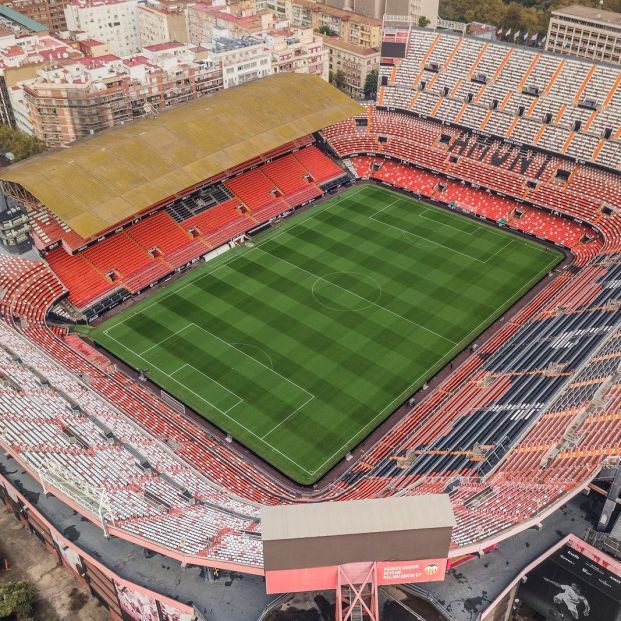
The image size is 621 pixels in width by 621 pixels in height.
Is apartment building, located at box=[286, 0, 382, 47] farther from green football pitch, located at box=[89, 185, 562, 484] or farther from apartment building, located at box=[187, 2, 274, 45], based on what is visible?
green football pitch, located at box=[89, 185, 562, 484]

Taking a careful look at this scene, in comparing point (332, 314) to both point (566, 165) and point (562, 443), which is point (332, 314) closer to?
point (562, 443)

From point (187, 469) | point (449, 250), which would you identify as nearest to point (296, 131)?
point (449, 250)

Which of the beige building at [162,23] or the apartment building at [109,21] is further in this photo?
the apartment building at [109,21]

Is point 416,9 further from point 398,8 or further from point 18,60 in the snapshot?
point 18,60

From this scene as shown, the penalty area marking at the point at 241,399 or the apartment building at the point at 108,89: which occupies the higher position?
the apartment building at the point at 108,89

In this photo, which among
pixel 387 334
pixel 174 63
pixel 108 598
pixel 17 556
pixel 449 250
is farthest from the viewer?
pixel 174 63

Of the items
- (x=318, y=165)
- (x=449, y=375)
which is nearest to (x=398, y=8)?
(x=318, y=165)

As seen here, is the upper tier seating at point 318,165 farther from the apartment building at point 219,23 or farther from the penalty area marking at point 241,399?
the apartment building at point 219,23

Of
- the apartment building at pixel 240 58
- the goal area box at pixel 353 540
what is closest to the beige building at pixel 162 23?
the apartment building at pixel 240 58

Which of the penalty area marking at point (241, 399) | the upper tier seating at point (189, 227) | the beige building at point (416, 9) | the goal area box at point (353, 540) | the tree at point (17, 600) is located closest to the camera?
the goal area box at point (353, 540)
